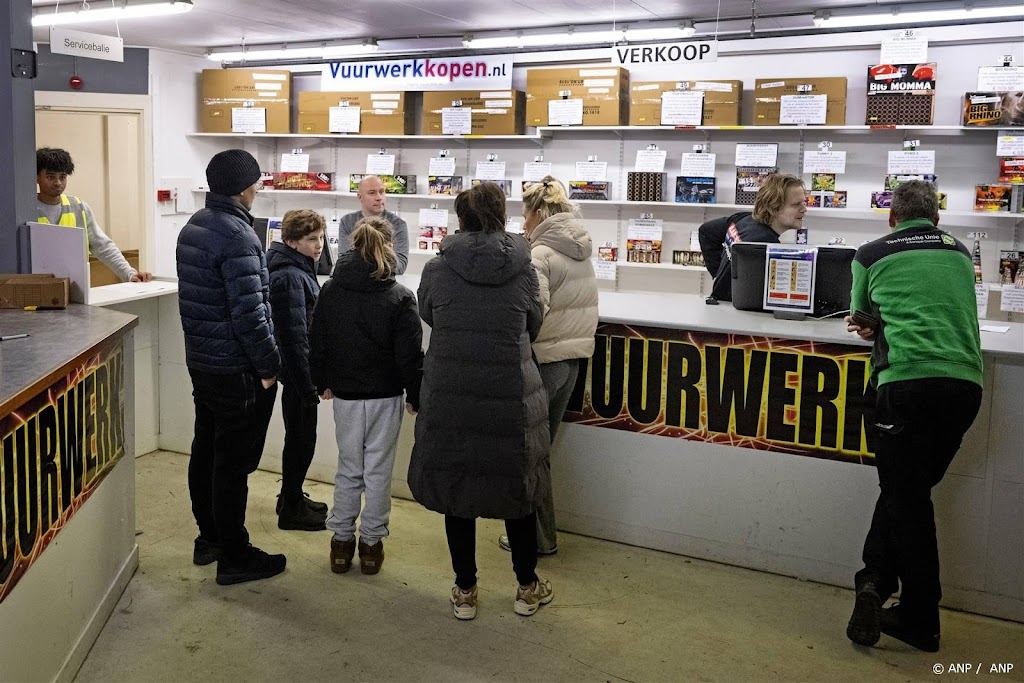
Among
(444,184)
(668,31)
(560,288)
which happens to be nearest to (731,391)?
(560,288)

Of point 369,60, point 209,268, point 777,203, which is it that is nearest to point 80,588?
point 209,268

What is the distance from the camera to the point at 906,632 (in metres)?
3.14

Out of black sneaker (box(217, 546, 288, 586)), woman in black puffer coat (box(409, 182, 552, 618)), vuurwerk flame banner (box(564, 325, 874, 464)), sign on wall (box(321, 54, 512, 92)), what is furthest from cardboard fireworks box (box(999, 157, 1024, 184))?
black sneaker (box(217, 546, 288, 586))

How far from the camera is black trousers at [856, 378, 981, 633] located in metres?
2.96

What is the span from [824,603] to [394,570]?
1604mm

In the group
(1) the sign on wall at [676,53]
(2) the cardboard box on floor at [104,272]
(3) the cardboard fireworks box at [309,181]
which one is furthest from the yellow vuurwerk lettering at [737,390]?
(2) the cardboard box on floor at [104,272]

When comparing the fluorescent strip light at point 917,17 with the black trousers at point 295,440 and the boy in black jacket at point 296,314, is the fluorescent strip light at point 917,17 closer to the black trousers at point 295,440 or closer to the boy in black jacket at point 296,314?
the boy in black jacket at point 296,314

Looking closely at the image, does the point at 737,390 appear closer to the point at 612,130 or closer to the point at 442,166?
the point at 612,130

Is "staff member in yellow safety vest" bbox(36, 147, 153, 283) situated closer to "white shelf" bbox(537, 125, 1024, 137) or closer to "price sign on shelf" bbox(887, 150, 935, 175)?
"white shelf" bbox(537, 125, 1024, 137)

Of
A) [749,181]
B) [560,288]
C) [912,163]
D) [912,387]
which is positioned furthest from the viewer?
[749,181]

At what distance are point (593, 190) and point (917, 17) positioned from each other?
8.00ft

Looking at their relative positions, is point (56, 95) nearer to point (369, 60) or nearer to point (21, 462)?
point (369, 60)

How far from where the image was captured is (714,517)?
3783mm

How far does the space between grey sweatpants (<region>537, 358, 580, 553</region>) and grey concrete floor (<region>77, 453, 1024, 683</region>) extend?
96 mm
